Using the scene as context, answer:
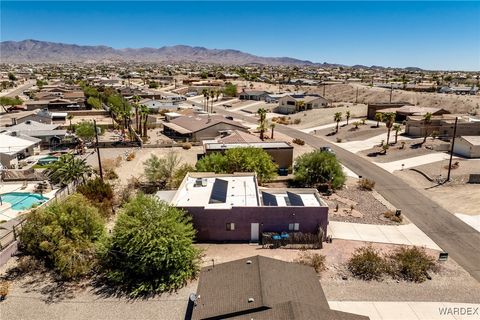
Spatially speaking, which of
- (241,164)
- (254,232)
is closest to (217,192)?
(254,232)

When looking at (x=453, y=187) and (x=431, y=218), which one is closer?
(x=431, y=218)

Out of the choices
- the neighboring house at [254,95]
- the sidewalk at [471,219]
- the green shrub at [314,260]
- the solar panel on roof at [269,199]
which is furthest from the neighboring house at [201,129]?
the neighboring house at [254,95]

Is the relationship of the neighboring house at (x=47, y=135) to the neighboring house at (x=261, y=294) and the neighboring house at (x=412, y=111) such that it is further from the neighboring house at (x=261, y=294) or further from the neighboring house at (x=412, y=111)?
the neighboring house at (x=412, y=111)

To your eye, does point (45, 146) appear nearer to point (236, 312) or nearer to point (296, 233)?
point (296, 233)

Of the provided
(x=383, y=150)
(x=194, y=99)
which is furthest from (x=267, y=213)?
(x=194, y=99)

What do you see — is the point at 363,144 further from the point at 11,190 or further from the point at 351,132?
the point at 11,190
